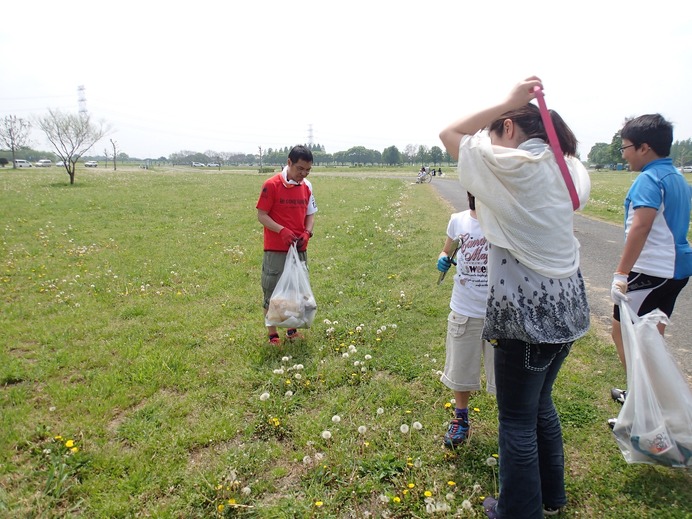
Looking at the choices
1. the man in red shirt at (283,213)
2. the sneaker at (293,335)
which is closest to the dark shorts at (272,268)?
the man in red shirt at (283,213)

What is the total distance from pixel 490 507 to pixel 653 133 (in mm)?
2593

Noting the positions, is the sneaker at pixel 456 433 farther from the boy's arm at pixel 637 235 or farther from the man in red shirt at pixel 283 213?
the man in red shirt at pixel 283 213

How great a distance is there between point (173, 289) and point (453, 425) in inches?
203

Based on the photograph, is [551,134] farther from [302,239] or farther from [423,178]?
[423,178]

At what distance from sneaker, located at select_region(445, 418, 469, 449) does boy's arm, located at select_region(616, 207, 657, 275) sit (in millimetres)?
1487

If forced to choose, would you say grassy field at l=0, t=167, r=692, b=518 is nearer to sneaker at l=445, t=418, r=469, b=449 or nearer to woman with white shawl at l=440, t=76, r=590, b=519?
sneaker at l=445, t=418, r=469, b=449

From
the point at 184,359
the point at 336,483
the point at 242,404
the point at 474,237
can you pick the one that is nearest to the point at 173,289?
the point at 184,359

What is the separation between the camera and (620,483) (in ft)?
8.73

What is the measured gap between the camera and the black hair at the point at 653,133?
2.88 m

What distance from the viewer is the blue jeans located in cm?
200

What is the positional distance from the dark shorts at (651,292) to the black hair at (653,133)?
86 cm

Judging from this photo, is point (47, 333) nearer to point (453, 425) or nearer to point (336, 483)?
point (336, 483)

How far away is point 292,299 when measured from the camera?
4355mm

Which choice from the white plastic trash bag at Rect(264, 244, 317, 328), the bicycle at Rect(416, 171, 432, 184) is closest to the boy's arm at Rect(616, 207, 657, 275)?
the white plastic trash bag at Rect(264, 244, 317, 328)
